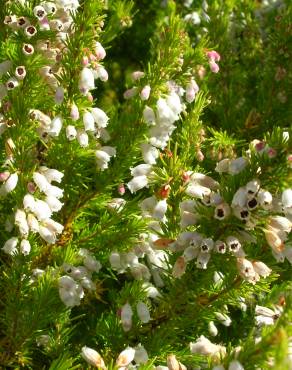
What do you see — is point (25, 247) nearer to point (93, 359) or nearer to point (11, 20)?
point (93, 359)

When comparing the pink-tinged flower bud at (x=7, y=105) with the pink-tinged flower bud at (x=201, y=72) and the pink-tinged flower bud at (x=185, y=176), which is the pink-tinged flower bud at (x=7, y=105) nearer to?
the pink-tinged flower bud at (x=185, y=176)

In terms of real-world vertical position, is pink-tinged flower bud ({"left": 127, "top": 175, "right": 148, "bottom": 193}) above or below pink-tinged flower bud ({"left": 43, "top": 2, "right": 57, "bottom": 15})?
below

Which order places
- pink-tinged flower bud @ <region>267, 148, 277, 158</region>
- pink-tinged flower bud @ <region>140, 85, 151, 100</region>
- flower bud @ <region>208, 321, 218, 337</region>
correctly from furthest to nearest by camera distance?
flower bud @ <region>208, 321, 218, 337</region>
pink-tinged flower bud @ <region>140, 85, 151, 100</region>
pink-tinged flower bud @ <region>267, 148, 277, 158</region>

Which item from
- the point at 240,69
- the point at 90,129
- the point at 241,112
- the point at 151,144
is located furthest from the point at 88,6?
the point at 240,69

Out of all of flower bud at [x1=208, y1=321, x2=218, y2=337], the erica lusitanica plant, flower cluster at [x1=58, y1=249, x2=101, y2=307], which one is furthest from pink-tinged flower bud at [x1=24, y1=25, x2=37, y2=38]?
flower bud at [x1=208, y1=321, x2=218, y2=337]

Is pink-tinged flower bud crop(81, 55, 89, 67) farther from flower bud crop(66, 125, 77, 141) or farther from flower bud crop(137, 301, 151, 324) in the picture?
flower bud crop(137, 301, 151, 324)

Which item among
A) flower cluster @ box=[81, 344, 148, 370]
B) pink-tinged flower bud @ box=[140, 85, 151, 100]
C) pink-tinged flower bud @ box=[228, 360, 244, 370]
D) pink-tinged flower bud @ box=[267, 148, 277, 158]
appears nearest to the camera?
pink-tinged flower bud @ box=[228, 360, 244, 370]

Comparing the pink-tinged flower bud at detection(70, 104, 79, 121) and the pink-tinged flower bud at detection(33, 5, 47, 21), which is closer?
the pink-tinged flower bud at detection(33, 5, 47, 21)

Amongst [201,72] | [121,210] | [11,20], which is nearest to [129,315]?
[121,210]
